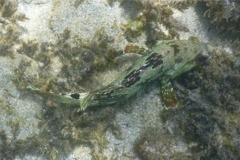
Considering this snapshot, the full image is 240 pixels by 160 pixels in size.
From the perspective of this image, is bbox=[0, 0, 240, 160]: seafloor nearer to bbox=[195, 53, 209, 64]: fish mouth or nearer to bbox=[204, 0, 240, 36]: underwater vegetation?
bbox=[204, 0, 240, 36]: underwater vegetation

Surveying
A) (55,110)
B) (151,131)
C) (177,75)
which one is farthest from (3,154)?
(177,75)

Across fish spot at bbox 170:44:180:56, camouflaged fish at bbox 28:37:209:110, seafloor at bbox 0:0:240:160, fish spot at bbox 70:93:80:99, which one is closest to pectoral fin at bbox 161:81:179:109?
camouflaged fish at bbox 28:37:209:110

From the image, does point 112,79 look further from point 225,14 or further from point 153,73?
point 225,14

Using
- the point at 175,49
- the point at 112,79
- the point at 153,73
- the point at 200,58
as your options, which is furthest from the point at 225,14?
the point at 112,79

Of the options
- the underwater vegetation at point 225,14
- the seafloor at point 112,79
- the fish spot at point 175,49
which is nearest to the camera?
the fish spot at point 175,49

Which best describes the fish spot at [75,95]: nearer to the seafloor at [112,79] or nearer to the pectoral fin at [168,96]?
the seafloor at [112,79]

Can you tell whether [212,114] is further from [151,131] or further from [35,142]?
[35,142]

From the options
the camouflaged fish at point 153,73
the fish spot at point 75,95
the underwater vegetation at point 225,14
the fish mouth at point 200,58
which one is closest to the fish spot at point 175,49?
the camouflaged fish at point 153,73
